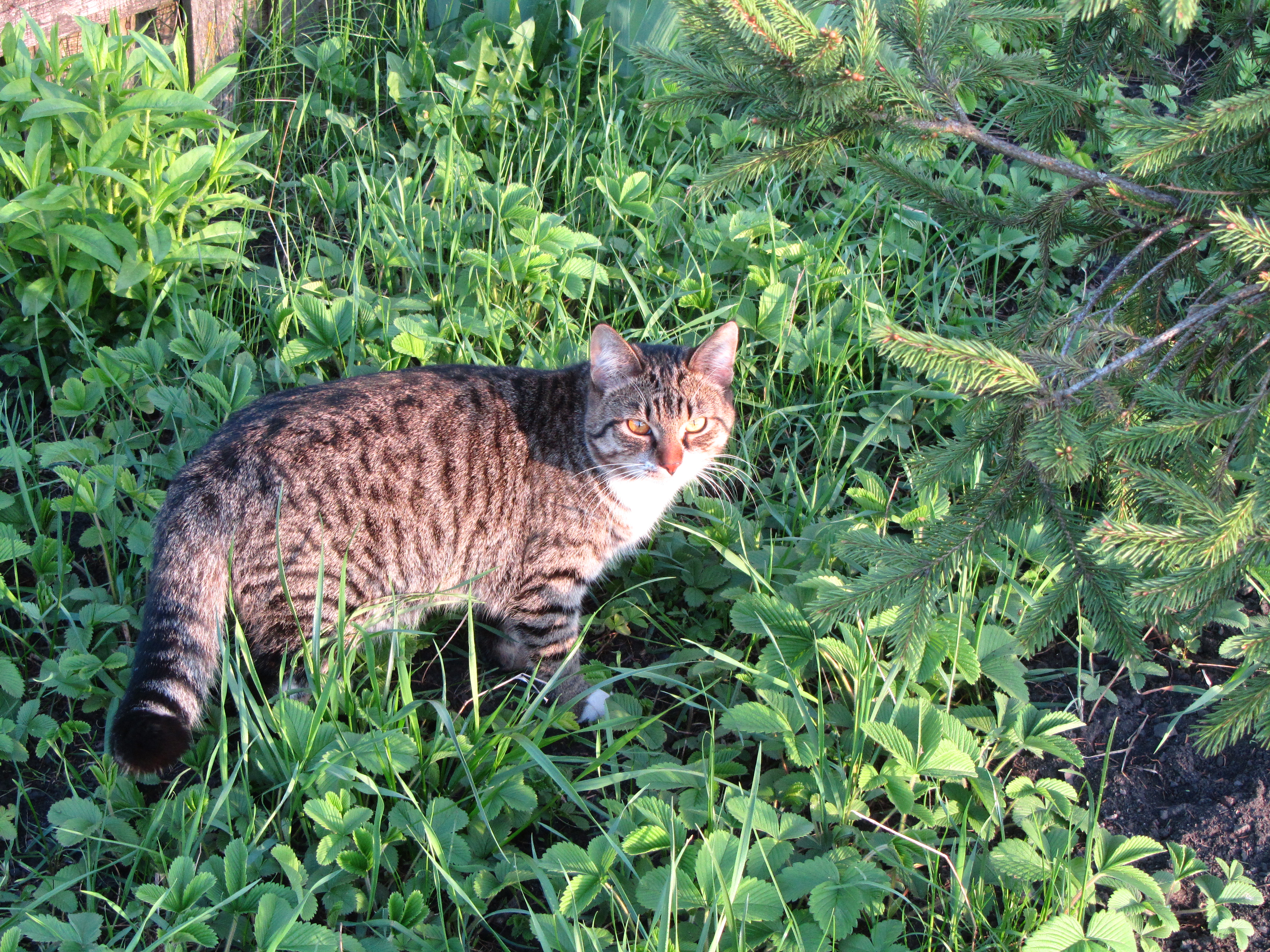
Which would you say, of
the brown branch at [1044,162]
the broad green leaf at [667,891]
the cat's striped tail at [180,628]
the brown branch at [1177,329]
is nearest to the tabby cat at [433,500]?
the cat's striped tail at [180,628]

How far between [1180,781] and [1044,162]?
5.68 feet

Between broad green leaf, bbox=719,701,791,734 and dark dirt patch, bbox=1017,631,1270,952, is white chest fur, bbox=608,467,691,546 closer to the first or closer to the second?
broad green leaf, bbox=719,701,791,734

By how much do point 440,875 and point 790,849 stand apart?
0.82 m

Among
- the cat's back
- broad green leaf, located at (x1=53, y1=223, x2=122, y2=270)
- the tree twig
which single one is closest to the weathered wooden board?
broad green leaf, located at (x1=53, y1=223, x2=122, y2=270)

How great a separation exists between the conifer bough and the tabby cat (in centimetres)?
85

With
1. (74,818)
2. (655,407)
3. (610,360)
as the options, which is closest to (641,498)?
(655,407)

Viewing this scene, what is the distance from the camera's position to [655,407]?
3188 mm

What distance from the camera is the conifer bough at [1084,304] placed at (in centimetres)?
193

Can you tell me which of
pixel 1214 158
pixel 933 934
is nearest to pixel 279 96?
pixel 1214 158

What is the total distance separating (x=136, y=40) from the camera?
3623 millimetres

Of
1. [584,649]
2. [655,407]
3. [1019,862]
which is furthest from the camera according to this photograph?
[584,649]

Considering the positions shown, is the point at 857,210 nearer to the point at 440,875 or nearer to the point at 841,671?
the point at 841,671

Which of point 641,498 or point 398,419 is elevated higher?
point 398,419

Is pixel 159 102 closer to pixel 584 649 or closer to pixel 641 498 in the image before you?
pixel 641 498
